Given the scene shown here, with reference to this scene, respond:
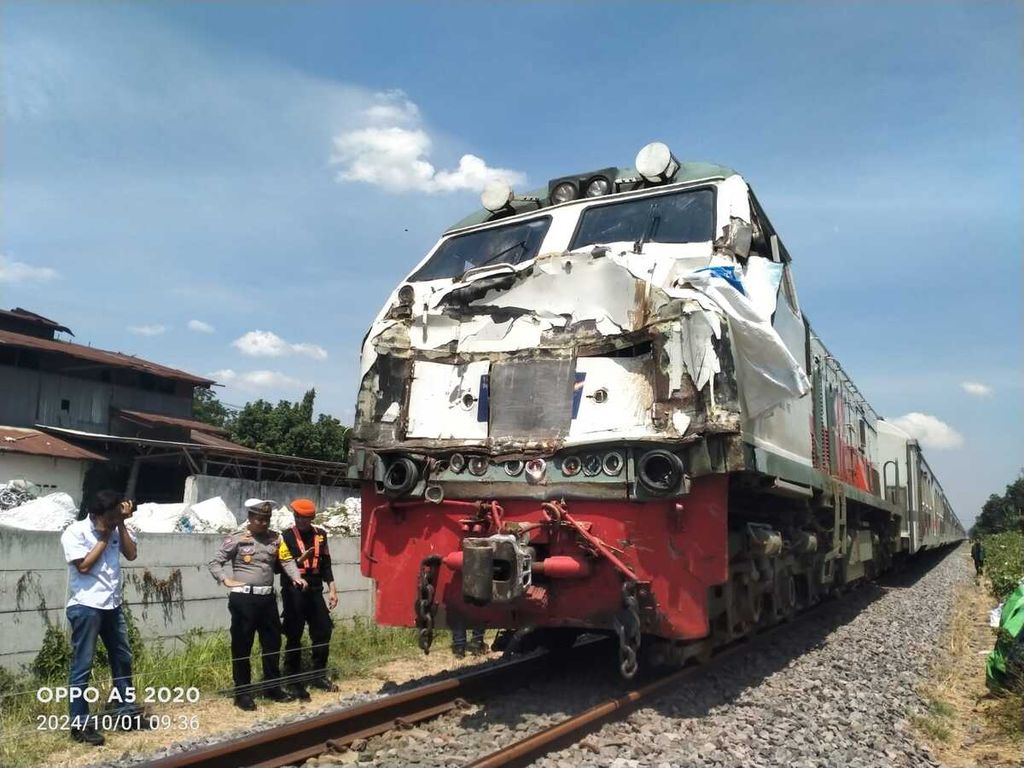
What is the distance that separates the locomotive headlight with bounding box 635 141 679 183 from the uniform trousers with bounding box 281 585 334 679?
4190 mm

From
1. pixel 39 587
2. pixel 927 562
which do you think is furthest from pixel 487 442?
pixel 927 562

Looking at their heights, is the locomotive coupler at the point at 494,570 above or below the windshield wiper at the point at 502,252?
below

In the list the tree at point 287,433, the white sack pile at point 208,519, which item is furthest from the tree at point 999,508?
the white sack pile at point 208,519

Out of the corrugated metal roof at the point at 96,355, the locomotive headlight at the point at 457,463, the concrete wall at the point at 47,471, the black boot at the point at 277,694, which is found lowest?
the black boot at the point at 277,694

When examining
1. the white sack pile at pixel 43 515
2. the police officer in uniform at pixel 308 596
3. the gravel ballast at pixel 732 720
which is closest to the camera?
the gravel ballast at pixel 732 720

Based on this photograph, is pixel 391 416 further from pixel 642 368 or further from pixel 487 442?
pixel 642 368

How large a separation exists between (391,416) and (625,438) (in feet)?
5.75

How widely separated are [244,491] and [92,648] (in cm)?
1870

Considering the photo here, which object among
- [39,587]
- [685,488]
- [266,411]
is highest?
[266,411]

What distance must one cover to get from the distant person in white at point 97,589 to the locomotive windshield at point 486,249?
287 cm

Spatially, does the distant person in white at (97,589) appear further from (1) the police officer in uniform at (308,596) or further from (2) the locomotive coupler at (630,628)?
(2) the locomotive coupler at (630,628)

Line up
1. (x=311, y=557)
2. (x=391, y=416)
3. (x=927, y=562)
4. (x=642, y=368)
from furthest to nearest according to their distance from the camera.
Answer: (x=927, y=562) → (x=311, y=557) → (x=391, y=416) → (x=642, y=368)

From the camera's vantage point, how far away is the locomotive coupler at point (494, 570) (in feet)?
15.3

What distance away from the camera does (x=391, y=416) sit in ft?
19.2
